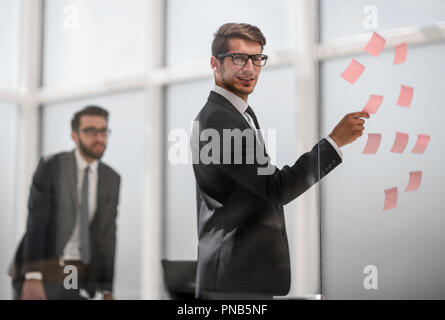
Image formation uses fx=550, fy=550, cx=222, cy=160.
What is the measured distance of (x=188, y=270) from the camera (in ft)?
8.13

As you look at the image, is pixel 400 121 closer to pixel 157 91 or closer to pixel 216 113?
pixel 216 113

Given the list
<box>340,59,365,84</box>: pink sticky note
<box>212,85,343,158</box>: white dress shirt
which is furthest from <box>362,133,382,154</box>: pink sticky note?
<box>340,59,365,84</box>: pink sticky note

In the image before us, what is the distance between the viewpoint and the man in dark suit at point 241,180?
233 centimetres

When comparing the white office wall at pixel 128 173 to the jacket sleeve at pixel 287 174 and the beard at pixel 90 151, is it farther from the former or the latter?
the jacket sleeve at pixel 287 174

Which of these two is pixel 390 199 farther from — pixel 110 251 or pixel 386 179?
pixel 110 251

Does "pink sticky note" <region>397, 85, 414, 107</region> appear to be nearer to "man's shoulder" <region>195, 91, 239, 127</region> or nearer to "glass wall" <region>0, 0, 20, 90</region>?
"man's shoulder" <region>195, 91, 239, 127</region>

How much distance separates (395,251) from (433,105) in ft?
2.06

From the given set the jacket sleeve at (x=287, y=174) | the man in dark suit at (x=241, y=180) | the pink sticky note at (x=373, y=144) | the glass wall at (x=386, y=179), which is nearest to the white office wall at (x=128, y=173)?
the man in dark suit at (x=241, y=180)

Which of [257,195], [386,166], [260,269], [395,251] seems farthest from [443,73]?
[260,269]

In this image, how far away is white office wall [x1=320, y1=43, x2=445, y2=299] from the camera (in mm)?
2266

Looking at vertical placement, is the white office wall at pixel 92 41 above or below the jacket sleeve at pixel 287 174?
above

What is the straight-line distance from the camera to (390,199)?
7.56ft

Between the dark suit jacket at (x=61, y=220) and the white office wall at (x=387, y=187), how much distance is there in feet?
3.39

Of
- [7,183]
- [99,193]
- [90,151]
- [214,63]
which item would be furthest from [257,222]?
[7,183]
